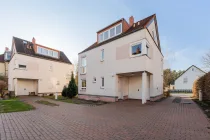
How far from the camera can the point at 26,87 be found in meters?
23.8

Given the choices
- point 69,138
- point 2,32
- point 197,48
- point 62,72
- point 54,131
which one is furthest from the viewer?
point 62,72

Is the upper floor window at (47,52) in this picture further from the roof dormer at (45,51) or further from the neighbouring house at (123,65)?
the neighbouring house at (123,65)

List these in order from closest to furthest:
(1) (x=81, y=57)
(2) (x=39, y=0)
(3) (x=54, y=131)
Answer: (3) (x=54, y=131), (2) (x=39, y=0), (1) (x=81, y=57)

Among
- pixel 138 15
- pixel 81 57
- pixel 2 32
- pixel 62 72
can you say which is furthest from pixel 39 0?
pixel 62 72

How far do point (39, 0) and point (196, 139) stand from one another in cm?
1408

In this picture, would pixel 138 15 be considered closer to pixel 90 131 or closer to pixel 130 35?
pixel 130 35

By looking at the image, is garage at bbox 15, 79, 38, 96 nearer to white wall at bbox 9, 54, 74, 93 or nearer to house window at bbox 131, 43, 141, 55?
white wall at bbox 9, 54, 74, 93

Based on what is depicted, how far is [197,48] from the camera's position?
85.9ft

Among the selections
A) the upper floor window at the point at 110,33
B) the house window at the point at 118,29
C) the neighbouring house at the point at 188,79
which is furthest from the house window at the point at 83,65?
the neighbouring house at the point at 188,79

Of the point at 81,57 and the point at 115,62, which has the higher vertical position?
the point at 81,57

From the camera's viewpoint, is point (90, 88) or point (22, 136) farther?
point (90, 88)

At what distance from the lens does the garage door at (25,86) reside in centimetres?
2272

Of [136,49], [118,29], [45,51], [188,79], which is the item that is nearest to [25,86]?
[45,51]

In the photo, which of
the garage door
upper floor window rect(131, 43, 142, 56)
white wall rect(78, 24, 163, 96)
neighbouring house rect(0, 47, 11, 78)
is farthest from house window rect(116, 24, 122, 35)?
neighbouring house rect(0, 47, 11, 78)
